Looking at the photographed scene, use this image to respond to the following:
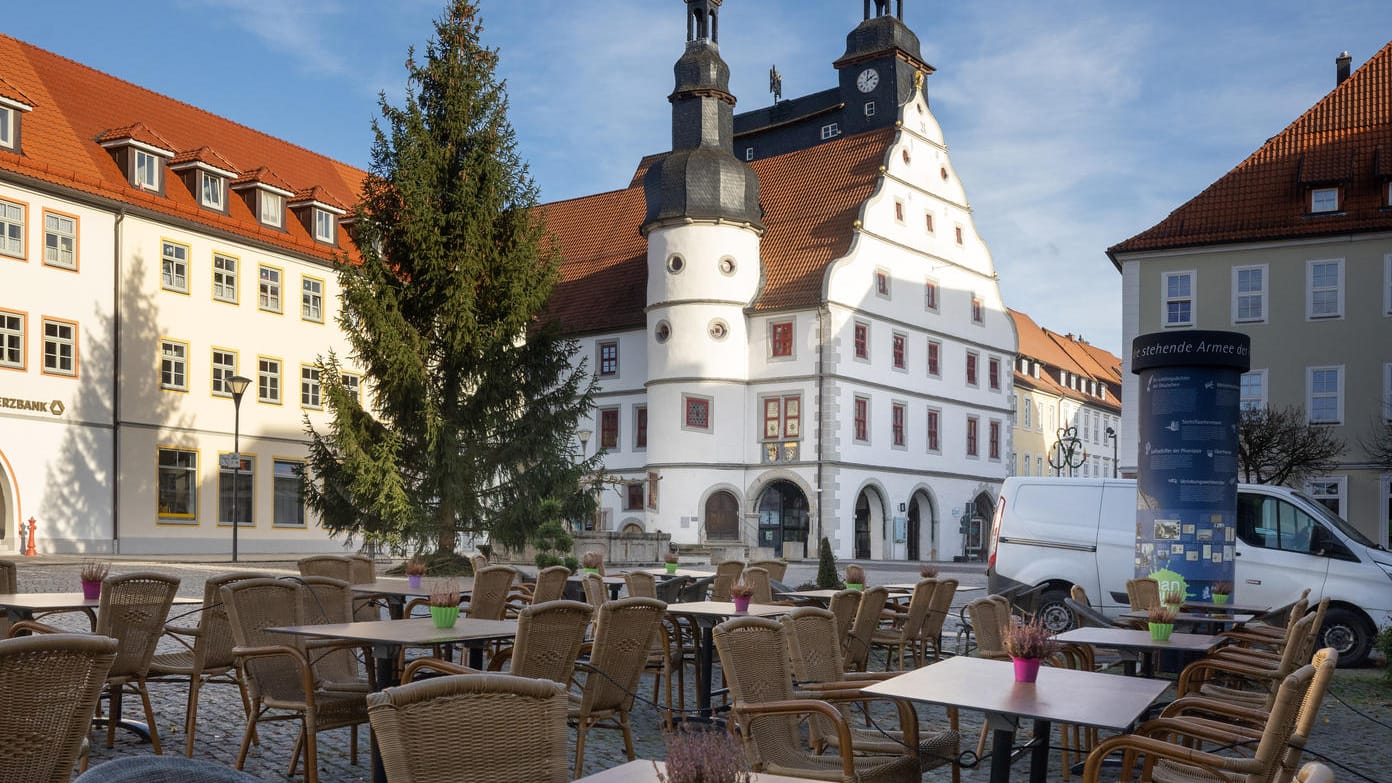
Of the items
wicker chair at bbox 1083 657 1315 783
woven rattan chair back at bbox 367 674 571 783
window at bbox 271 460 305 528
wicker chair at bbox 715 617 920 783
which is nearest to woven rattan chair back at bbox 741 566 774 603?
wicker chair at bbox 715 617 920 783

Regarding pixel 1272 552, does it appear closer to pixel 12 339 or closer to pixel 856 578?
pixel 856 578

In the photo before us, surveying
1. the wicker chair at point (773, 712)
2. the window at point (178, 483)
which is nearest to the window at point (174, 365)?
the window at point (178, 483)

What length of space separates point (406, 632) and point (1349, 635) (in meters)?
11.4

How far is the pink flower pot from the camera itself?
213 inches

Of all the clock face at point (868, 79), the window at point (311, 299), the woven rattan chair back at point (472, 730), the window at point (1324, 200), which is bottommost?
the woven rattan chair back at point (472, 730)

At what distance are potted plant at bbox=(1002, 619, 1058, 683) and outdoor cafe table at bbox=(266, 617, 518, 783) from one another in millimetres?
2305

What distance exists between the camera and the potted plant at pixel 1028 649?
5375 millimetres

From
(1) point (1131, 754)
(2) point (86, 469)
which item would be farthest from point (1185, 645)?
(2) point (86, 469)

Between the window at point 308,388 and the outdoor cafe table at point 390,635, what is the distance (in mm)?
32747

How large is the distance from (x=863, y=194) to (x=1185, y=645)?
3915cm

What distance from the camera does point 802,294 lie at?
146 feet

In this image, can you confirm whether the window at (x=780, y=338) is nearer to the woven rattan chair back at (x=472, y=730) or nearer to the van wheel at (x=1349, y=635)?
the van wheel at (x=1349, y=635)

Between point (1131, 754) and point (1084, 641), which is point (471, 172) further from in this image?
point (1131, 754)

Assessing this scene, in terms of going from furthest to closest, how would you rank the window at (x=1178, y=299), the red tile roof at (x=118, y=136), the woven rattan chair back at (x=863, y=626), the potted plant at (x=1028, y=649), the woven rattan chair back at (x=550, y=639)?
1. the window at (x=1178, y=299)
2. the red tile roof at (x=118, y=136)
3. the woven rattan chair back at (x=863, y=626)
4. the woven rattan chair back at (x=550, y=639)
5. the potted plant at (x=1028, y=649)
